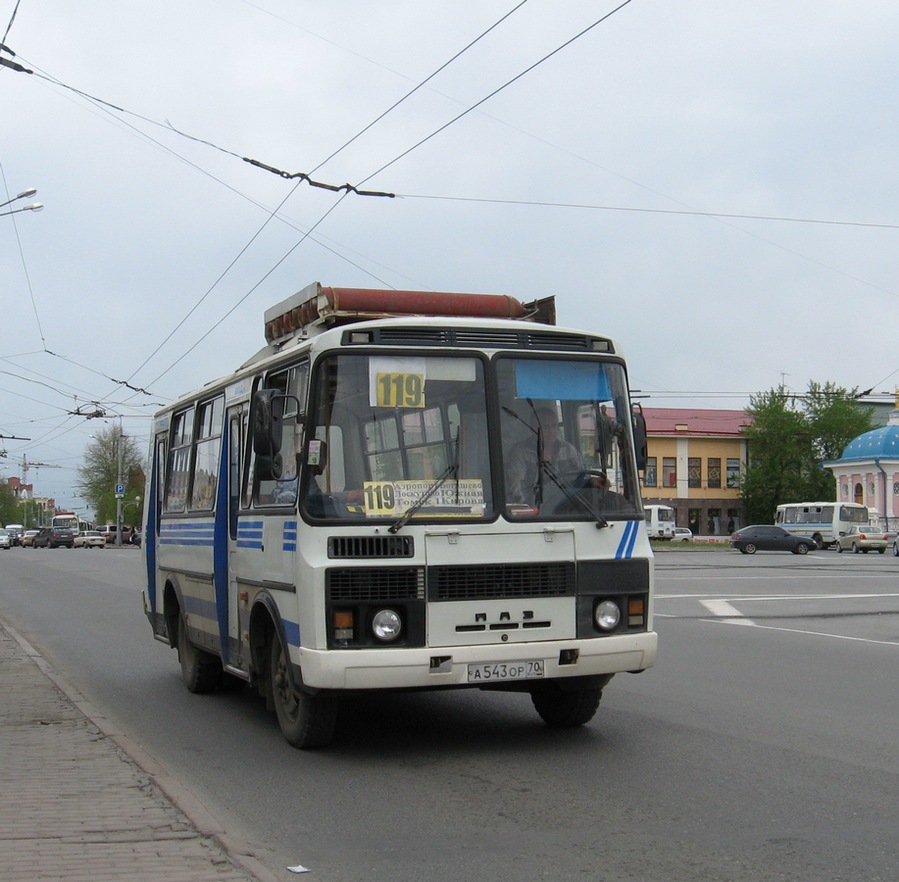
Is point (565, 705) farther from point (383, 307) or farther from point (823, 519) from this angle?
point (823, 519)

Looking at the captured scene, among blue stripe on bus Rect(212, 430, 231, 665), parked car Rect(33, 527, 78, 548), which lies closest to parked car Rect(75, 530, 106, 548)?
parked car Rect(33, 527, 78, 548)

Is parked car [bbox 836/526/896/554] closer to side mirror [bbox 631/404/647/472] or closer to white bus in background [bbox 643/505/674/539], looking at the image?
white bus in background [bbox 643/505/674/539]

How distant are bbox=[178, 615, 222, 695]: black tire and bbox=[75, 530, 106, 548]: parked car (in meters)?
76.3

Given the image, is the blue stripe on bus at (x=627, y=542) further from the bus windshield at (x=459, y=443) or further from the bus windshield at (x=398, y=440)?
the bus windshield at (x=398, y=440)

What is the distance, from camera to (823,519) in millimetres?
68625

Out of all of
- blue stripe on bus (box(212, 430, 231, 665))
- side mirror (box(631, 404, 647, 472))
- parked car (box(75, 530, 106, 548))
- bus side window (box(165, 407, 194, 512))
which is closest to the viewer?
side mirror (box(631, 404, 647, 472))

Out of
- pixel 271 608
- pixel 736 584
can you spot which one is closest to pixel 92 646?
pixel 271 608

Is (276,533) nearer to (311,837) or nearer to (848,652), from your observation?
(311,837)

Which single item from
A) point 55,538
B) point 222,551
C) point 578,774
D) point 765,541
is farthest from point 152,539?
point 55,538

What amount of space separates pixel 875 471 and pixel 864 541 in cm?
1665

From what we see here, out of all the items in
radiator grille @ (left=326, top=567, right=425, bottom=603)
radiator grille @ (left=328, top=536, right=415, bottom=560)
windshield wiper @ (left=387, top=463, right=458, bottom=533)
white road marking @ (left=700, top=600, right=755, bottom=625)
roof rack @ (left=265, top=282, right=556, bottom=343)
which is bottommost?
white road marking @ (left=700, top=600, right=755, bottom=625)

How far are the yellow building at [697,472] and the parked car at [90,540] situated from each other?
1509 inches

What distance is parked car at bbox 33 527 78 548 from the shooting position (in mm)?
83562

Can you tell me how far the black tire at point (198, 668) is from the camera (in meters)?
11.1
